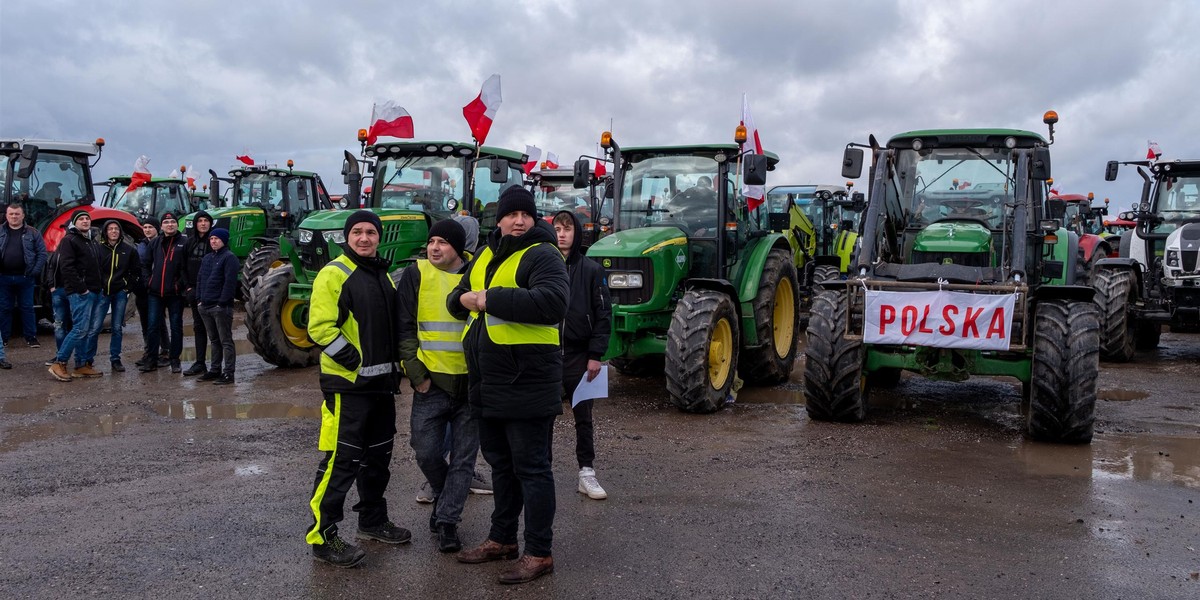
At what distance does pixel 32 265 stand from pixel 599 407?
23.0 ft

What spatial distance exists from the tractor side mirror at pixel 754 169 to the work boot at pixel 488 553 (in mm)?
4532

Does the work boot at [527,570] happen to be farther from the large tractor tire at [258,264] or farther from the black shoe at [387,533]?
the large tractor tire at [258,264]

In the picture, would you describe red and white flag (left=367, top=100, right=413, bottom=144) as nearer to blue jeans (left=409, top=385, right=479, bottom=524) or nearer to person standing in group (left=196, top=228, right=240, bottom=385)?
person standing in group (left=196, top=228, right=240, bottom=385)

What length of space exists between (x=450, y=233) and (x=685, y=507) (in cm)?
201

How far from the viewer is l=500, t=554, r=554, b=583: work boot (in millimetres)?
4086

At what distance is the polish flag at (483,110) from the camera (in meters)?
9.88

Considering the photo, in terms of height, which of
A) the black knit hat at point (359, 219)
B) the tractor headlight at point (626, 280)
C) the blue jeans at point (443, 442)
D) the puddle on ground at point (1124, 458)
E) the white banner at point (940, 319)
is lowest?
the puddle on ground at point (1124, 458)

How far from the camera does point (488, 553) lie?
14.2 ft

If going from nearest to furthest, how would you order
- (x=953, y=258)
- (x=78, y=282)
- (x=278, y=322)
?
(x=953, y=258) < (x=78, y=282) < (x=278, y=322)

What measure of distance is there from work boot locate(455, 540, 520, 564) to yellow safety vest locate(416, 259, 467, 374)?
807 millimetres

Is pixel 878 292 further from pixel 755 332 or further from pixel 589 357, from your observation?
pixel 589 357

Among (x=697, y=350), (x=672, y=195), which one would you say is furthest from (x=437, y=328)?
(x=672, y=195)

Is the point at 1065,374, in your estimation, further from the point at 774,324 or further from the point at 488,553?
the point at 488,553

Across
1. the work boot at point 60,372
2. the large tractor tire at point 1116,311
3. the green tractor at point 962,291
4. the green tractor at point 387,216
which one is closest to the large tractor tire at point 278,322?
the green tractor at point 387,216
